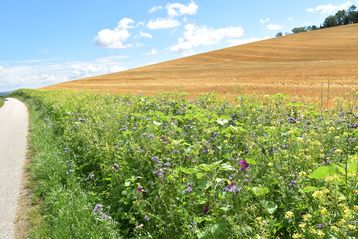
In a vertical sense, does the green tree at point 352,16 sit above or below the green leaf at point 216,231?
above

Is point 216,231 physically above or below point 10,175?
above

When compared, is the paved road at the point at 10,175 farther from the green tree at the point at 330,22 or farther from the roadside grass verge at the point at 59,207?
the green tree at the point at 330,22

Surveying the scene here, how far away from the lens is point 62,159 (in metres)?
7.77

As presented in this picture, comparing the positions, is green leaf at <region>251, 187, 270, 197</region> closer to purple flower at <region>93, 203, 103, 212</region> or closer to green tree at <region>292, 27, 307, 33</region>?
purple flower at <region>93, 203, 103, 212</region>

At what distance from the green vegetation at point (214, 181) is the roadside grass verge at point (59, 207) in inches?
0.7

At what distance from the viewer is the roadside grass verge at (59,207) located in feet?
14.8

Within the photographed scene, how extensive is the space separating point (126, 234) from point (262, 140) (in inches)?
78.1

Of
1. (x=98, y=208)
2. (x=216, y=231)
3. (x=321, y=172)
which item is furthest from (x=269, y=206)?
(x=98, y=208)

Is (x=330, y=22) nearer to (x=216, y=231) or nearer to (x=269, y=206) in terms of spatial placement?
(x=269, y=206)

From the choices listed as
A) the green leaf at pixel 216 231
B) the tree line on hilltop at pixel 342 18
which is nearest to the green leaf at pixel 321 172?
the green leaf at pixel 216 231

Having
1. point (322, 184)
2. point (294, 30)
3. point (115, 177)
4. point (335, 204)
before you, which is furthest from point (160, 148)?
point (294, 30)

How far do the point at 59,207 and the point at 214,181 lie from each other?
2960mm

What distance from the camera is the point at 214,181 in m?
3.48

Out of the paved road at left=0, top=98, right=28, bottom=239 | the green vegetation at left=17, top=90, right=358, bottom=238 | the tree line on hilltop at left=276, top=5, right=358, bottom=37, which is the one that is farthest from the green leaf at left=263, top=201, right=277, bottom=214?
the tree line on hilltop at left=276, top=5, right=358, bottom=37
